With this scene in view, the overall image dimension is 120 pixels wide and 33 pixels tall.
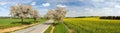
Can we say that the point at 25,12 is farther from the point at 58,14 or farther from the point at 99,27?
the point at 99,27

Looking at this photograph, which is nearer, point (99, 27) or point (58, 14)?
point (99, 27)

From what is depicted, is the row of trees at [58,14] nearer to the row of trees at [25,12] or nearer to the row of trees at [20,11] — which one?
the row of trees at [25,12]

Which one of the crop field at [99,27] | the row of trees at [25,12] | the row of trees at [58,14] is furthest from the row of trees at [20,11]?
the crop field at [99,27]

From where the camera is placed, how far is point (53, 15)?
317ft

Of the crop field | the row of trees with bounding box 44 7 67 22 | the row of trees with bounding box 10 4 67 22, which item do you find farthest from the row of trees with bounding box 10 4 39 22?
the crop field

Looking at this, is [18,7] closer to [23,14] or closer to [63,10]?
[23,14]

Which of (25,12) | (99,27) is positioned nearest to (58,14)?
(25,12)

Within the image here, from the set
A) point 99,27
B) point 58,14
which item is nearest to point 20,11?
point 58,14

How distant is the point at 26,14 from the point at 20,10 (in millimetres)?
3388

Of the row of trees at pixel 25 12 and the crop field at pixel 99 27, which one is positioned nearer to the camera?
the crop field at pixel 99 27

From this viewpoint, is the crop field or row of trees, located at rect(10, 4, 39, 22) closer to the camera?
the crop field

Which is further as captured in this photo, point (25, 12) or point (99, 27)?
point (25, 12)

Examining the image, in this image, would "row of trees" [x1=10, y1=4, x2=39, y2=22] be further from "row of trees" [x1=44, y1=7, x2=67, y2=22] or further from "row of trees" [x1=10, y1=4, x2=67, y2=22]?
"row of trees" [x1=44, y1=7, x2=67, y2=22]

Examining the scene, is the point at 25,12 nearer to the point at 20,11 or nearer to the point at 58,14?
the point at 20,11
